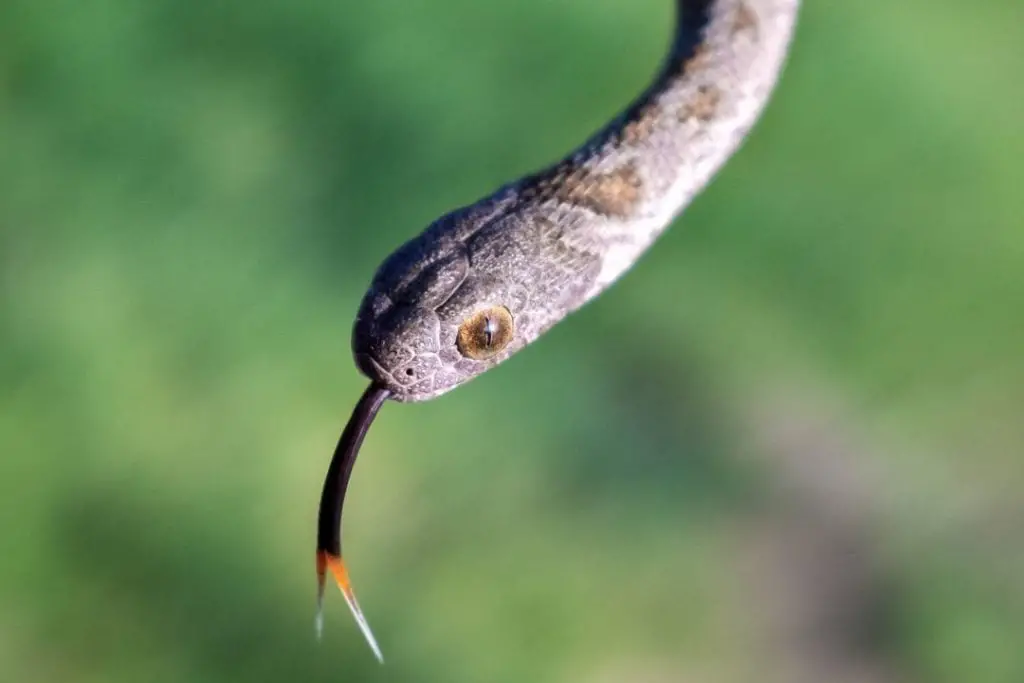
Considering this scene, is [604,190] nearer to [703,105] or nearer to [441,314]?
[703,105]

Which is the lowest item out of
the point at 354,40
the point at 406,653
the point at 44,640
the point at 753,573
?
the point at 753,573

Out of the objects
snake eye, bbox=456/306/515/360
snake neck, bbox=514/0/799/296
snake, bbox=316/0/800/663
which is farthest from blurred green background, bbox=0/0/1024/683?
snake eye, bbox=456/306/515/360

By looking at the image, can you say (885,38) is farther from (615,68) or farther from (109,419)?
(109,419)

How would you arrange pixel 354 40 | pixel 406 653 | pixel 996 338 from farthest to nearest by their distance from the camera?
pixel 354 40 → pixel 996 338 → pixel 406 653

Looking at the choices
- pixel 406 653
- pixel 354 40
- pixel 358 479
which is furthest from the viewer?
pixel 354 40

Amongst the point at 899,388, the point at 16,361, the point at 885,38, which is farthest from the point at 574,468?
the point at 885,38

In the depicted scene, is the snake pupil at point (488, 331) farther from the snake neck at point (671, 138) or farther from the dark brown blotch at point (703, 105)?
the dark brown blotch at point (703, 105)

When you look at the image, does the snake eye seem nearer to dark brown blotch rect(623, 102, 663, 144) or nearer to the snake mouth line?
the snake mouth line
